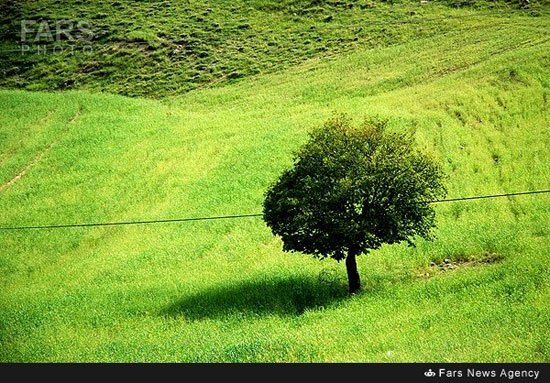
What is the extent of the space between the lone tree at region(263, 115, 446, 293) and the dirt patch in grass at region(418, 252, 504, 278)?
95.2 inches

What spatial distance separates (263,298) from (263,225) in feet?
35.6

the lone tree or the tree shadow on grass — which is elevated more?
the lone tree

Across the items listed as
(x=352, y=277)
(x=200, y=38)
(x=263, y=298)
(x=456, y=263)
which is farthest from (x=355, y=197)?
(x=200, y=38)

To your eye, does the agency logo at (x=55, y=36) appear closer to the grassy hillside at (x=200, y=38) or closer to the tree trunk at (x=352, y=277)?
the grassy hillside at (x=200, y=38)

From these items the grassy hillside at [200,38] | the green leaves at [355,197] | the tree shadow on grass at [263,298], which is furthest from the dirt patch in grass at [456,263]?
the grassy hillside at [200,38]

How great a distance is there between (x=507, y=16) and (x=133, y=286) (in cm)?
6403

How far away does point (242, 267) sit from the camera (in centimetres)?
A: 3027

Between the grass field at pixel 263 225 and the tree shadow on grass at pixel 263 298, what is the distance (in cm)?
11

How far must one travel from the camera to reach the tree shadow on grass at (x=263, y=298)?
950 inches

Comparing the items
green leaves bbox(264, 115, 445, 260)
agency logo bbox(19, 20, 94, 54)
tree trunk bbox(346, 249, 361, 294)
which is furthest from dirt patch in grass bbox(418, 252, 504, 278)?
agency logo bbox(19, 20, 94, 54)

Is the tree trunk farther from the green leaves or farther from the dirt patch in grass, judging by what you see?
the dirt patch in grass

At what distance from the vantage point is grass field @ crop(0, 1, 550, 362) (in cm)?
1967

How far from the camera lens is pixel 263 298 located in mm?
25141
